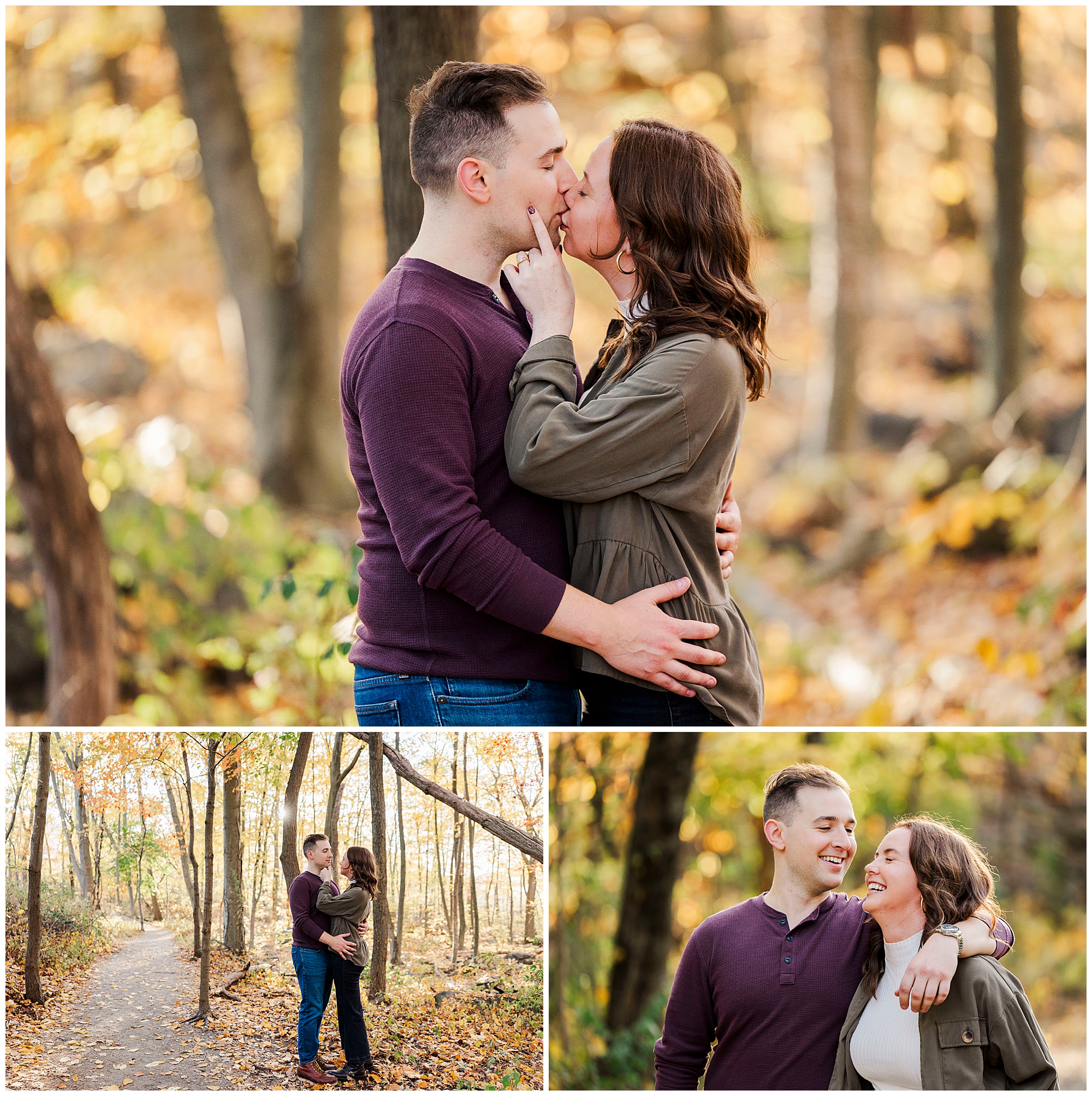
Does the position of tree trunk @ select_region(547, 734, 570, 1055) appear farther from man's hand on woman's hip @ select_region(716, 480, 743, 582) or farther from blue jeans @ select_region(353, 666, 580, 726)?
man's hand on woman's hip @ select_region(716, 480, 743, 582)

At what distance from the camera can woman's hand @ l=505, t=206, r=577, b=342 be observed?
2.22 meters

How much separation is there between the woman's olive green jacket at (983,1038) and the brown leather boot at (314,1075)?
1.21 m

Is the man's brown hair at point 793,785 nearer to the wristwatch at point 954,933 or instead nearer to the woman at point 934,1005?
the woman at point 934,1005

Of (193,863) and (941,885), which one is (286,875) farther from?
(941,885)

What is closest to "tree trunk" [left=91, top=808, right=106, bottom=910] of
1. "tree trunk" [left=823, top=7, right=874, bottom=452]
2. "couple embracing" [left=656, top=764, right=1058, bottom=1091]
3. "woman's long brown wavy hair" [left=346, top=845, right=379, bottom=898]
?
"woman's long brown wavy hair" [left=346, top=845, right=379, bottom=898]

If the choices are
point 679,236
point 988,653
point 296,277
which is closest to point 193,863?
point 679,236

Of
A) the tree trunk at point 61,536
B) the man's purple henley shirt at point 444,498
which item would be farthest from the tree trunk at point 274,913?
the tree trunk at point 61,536

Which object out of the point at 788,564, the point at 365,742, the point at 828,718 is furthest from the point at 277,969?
the point at 788,564

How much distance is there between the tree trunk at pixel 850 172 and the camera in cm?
919

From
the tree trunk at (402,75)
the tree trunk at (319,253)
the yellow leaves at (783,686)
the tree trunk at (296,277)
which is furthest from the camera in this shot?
the tree trunk at (319,253)

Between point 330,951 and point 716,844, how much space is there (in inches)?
151

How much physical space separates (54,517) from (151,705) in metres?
1.04

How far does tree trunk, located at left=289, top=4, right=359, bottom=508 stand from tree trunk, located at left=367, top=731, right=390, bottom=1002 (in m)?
6.07

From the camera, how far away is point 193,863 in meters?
2.28
